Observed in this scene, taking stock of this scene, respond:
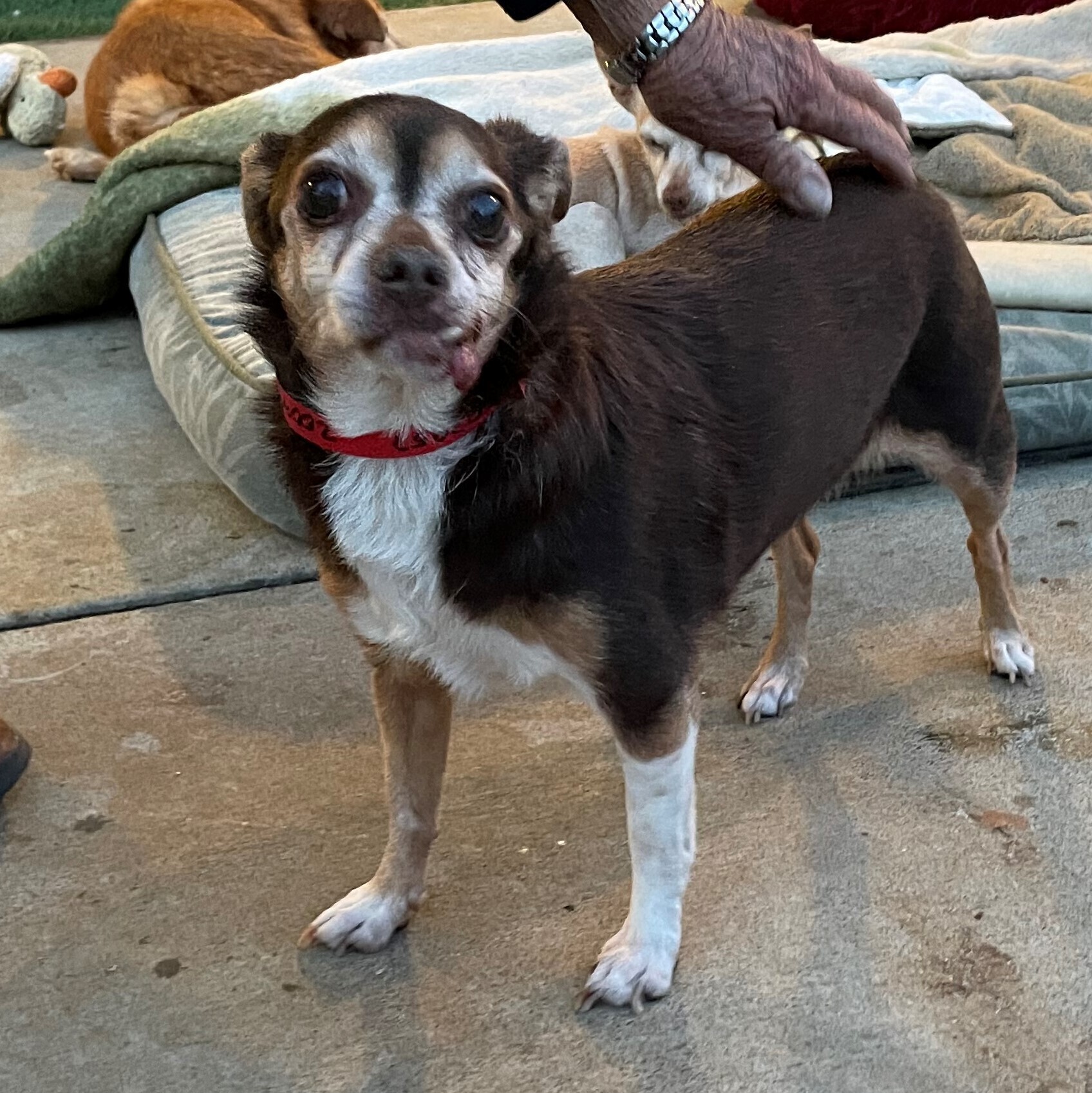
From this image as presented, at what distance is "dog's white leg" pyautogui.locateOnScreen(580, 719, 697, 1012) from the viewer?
1644 mm

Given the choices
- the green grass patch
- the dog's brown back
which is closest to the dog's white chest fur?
the dog's brown back

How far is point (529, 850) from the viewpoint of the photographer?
77.0 inches

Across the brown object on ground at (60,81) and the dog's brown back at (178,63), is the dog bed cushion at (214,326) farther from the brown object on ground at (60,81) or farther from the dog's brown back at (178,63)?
the brown object on ground at (60,81)

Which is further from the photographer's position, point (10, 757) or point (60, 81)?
point (60, 81)

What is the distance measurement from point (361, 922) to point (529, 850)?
0.29 meters

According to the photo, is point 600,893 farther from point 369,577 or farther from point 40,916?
point 40,916

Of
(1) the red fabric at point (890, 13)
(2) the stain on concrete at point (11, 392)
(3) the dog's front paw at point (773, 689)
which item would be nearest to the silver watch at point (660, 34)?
(3) the dog's front paw at point (773, 689)

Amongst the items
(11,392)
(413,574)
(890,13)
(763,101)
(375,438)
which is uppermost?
(763,101)

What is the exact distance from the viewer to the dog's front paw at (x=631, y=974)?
1.68 meters

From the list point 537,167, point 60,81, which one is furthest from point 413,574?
point 60,81

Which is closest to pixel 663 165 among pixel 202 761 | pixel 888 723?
pixel 888 723

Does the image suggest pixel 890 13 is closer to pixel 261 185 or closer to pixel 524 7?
pixel 524 7

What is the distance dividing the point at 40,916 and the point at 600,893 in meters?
0.80

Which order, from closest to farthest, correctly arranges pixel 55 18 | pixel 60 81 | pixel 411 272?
pixel 411 272
pixel 60 81
pixel 55 18
